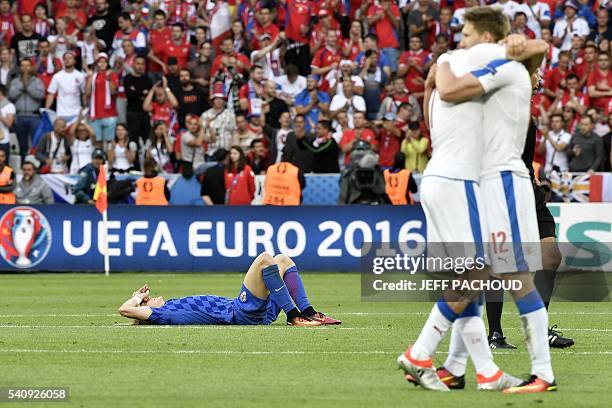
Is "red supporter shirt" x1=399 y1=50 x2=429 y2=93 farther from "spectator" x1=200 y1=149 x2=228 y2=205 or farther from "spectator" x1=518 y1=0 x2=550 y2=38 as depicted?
"spectator" x1=200 y1=149 x2=228 y2=205

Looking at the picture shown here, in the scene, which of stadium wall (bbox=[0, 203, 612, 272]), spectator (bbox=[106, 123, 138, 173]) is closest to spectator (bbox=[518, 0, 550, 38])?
stadium wall (bbox=[0, 203, 612, 272])

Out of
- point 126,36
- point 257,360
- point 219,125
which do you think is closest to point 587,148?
point 219,125

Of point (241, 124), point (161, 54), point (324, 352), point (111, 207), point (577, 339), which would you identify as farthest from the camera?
point (161, 54)

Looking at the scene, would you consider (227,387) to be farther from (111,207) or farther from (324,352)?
(111,207)

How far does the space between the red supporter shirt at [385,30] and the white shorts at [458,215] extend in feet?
64.9

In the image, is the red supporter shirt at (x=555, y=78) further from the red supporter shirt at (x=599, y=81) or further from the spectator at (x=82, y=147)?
the spectator at (x=82, y=147)

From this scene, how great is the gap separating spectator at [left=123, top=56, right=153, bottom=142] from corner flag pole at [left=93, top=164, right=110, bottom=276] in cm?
375

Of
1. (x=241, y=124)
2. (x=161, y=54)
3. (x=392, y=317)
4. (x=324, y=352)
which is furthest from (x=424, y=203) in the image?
(x=161, y=54)

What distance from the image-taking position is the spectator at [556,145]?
82.1 ft

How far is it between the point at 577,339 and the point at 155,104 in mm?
16353

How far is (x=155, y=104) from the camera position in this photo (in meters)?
27.6

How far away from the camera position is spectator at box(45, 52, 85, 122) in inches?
1093

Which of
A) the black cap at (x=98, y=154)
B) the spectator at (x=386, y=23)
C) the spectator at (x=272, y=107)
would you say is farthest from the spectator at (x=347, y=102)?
the black cap at (x=98, y=154)

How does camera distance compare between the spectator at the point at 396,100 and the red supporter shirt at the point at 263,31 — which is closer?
the spectator at the point at 396,100
